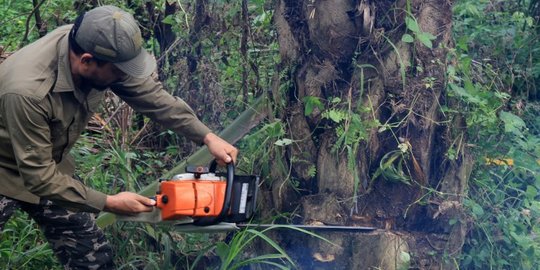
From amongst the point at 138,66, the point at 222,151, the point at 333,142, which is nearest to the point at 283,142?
the point at 333,142

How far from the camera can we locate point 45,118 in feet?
12.1

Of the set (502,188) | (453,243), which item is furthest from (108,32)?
(502,188)

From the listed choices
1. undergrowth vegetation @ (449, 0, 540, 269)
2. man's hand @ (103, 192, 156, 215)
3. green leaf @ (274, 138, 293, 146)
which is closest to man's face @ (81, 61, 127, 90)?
man's hand @ (103, 192, 156, 215)

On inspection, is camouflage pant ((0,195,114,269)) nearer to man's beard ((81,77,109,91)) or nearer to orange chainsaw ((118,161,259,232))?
orange chainsaw ((118,161,259,232))

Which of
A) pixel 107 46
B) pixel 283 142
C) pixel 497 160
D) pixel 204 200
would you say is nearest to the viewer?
pixel 107 46

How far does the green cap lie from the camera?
11.8 ft

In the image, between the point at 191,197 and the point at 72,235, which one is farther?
the point at 72,235

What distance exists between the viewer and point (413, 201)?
4492 mm

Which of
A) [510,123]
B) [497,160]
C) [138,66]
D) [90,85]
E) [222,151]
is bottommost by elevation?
[497,160]

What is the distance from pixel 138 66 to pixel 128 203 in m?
0.70

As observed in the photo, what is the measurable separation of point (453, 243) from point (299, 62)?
141 centimetres

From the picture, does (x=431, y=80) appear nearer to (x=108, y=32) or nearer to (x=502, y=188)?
(x=502, y=188)

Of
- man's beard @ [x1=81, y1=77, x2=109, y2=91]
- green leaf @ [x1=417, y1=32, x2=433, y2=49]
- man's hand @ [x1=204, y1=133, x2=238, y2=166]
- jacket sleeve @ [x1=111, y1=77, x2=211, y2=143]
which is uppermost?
green leaf @ [x1=417, y1=32, x2=433, y2=49]

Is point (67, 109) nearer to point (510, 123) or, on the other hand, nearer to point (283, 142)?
point (283, 142)
